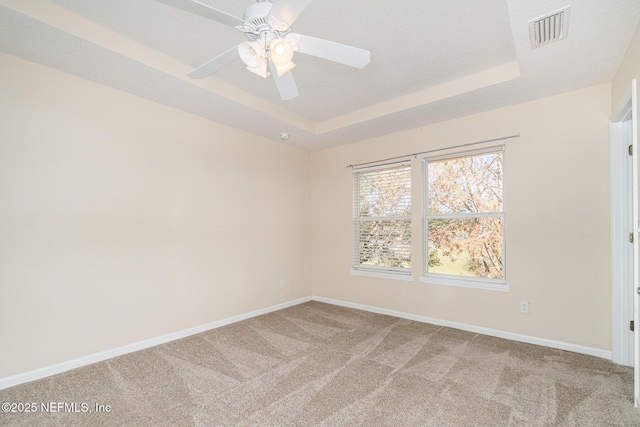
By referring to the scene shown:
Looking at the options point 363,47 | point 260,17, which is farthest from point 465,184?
point 260,17

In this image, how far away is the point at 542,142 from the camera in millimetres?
3090

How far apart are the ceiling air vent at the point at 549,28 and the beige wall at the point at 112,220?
3201mm

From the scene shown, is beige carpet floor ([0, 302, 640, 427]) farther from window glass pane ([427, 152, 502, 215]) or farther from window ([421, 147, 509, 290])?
window glass pane ([427, 152, 502, 215])

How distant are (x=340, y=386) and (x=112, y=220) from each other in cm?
252

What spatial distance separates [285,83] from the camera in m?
2.00

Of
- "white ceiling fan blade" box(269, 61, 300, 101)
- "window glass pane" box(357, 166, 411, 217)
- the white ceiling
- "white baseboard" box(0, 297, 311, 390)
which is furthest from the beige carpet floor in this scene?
the white ceiling

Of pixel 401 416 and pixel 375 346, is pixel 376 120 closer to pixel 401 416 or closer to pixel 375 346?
pixel 375 346

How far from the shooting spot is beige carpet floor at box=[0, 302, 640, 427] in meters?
1.92

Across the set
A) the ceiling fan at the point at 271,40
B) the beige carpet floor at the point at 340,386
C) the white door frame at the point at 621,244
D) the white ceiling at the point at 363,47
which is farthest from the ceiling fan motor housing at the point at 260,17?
the white door frame at the point at 621,244

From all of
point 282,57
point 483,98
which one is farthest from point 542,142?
point 282,57

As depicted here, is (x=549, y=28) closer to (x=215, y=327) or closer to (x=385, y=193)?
(x=385, y=193)

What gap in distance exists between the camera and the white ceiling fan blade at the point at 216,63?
1768 millimetres

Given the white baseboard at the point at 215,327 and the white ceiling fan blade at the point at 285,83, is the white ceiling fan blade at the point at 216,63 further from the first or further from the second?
the white baseboard at the point at 215,327

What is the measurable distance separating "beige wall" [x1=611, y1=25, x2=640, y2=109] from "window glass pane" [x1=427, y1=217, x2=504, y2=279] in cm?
144
